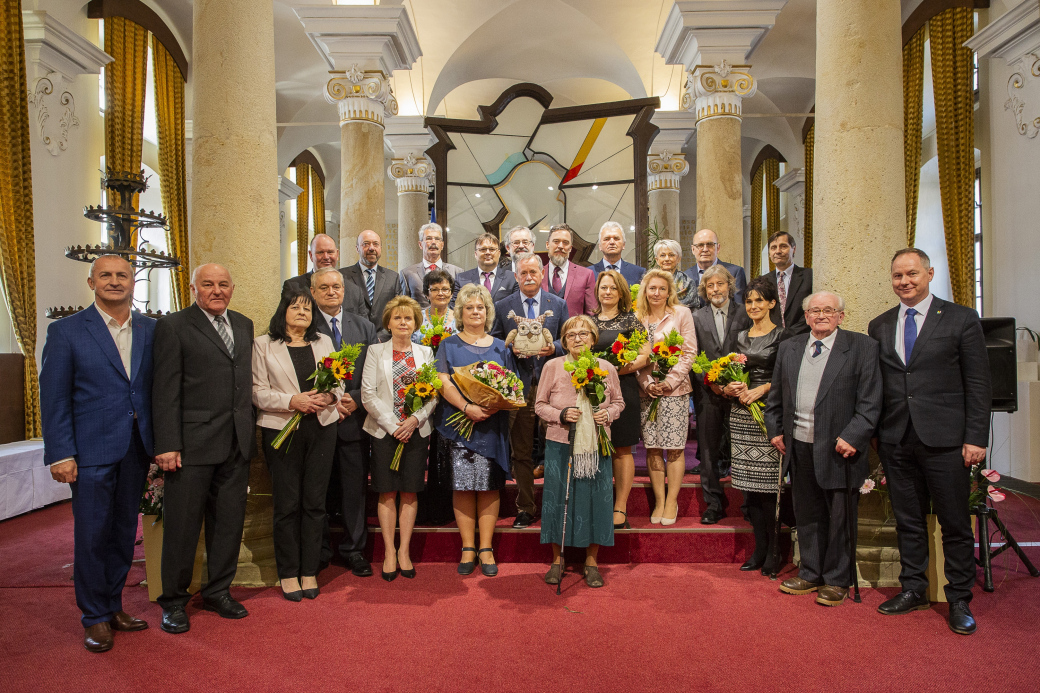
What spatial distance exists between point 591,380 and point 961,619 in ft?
7.72

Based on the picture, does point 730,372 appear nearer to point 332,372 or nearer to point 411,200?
point 332,372

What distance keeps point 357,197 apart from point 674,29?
4.50m

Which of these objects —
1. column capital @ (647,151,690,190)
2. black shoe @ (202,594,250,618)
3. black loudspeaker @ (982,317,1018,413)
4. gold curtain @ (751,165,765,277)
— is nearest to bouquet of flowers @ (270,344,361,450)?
black shoe @ (202,594,250,618)

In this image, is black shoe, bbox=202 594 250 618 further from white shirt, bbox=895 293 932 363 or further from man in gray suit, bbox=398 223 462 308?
white shirt, bbox=895 293 932 363

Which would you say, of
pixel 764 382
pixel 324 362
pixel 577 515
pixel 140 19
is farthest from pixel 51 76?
pixel 764 382

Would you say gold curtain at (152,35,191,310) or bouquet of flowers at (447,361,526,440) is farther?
gold curtain at (152,35,191,310)

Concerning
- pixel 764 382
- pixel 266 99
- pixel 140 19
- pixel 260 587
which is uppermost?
pixel 140 19

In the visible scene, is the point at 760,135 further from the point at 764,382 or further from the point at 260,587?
the point at 260,587

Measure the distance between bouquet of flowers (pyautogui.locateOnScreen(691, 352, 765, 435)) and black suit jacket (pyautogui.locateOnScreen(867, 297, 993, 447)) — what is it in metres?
0.88

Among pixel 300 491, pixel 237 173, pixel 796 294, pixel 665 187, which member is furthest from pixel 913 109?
pixel 300 491

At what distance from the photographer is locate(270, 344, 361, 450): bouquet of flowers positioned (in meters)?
3.96

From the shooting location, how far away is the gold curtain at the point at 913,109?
10.3m

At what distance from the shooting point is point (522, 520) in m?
4.93

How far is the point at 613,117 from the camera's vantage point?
10.8 metres
